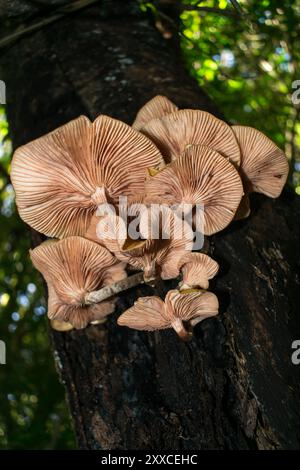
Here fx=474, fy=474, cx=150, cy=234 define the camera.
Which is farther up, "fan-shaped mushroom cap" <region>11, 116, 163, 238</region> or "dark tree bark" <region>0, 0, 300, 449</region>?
"fan-shaped mushroom cap" <region>11, 116, 163, 238</region>

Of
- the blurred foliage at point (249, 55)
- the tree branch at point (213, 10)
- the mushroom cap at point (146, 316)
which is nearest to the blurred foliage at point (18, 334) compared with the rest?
the blurred foliage at point (249, 55)

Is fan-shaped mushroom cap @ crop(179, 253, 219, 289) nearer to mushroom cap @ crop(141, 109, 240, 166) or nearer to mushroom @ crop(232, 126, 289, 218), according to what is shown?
mushroom @ crop(232, 126, 289, 218)

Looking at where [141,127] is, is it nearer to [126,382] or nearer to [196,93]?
[196,93]

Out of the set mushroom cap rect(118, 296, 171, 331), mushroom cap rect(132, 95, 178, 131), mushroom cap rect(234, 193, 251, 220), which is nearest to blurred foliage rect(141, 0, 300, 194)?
mushroom cap rect(132, 95, 178, 131)

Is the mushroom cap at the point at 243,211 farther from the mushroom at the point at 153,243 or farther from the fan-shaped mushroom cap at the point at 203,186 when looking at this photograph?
the mushroom at the point at 153,243

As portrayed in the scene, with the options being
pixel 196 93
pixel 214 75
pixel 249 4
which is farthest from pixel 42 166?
pixel 214 75

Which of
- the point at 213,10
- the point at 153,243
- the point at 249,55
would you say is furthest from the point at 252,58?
the point at 153,243

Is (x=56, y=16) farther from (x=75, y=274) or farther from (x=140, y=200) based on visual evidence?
(x=75, y=274)
